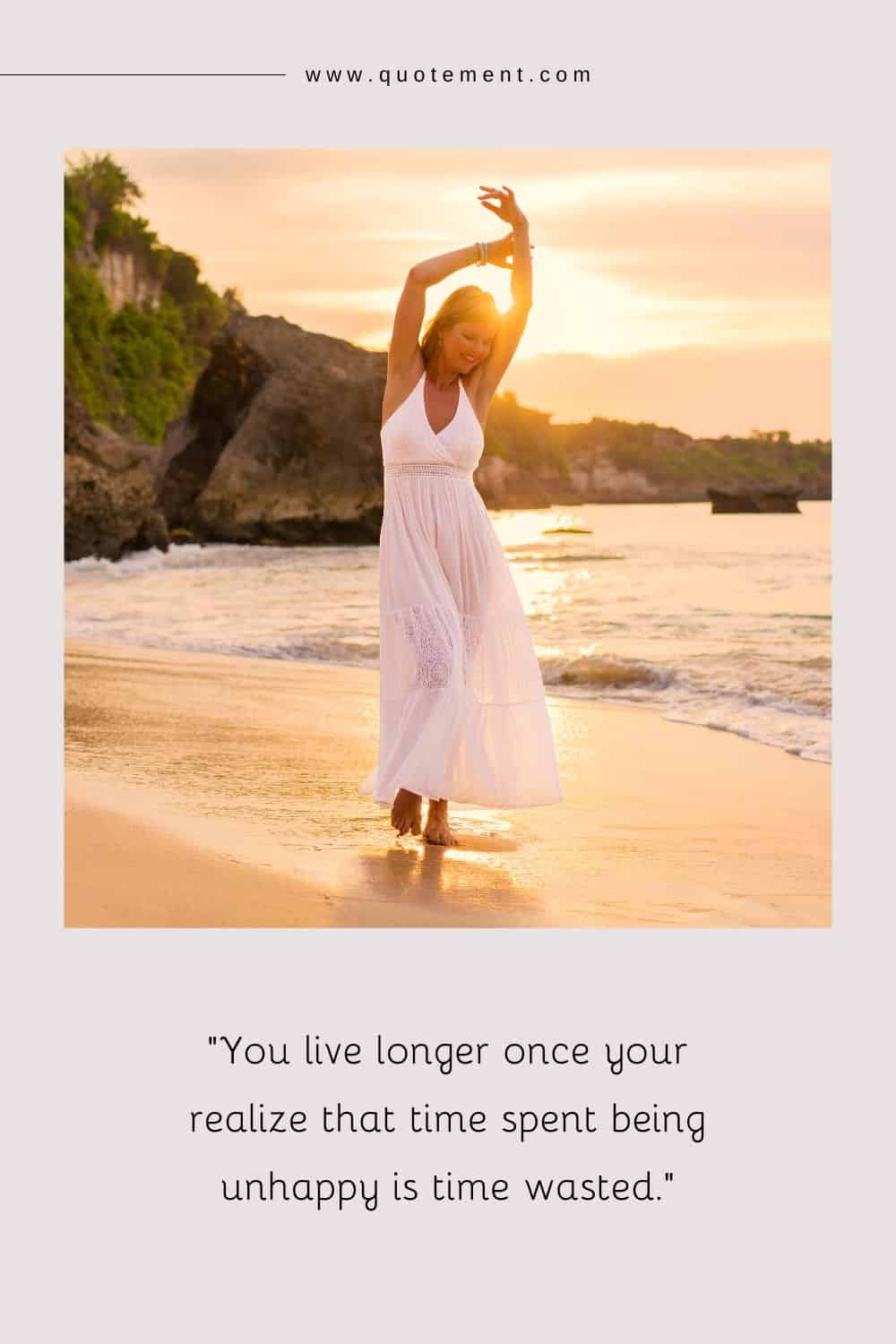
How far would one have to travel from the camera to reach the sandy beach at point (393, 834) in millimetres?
4809

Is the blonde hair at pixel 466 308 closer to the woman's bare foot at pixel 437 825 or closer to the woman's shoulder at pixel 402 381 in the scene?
the woman's shoulder at pixel 402 381

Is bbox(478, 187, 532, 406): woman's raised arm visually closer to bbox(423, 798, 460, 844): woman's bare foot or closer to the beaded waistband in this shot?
the beaded waistband

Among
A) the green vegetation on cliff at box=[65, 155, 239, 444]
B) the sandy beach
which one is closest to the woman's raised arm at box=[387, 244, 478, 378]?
the sandy beach

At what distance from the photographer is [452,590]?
5.42 meters

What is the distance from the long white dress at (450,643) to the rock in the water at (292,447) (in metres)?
18.7

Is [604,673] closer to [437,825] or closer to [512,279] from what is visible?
[437,825]

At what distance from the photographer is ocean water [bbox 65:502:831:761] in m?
9.05

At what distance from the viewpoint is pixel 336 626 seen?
12594 mm

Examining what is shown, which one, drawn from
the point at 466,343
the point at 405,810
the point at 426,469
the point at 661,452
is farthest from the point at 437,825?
the point at 661,452

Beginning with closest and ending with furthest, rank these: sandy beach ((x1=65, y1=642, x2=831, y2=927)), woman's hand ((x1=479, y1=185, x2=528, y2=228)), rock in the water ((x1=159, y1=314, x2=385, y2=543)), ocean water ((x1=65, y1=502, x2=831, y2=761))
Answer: sandy beach ((x1=65, y1=642, x2=831, y2=927)) → woman's hand ((x1=479, y1=185, x2=528, y2=228)) → ocean water ((x1=65, y1=502, x2=831, y2=761)) → rock in the water ((x1=159, y1=314, x2=385, y2=543))

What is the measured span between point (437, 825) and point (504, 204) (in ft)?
6.91

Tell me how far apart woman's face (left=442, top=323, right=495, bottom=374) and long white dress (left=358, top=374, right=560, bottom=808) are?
A: 0.12m

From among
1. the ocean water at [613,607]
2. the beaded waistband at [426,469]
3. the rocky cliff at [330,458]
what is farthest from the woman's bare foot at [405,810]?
the rocky cliff at [330,458]

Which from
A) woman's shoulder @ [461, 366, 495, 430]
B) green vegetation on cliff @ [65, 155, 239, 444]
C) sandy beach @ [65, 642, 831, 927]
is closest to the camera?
sandy beach @ [65, 642, 831, 927]
